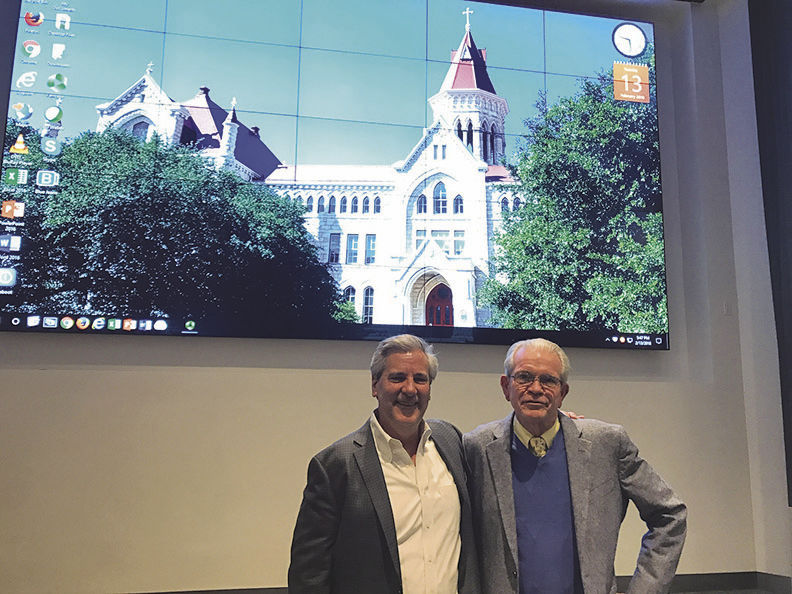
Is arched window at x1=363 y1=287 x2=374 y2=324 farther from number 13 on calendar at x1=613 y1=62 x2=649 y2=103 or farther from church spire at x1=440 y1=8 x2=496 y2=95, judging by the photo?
number 13 on calendar at x1=613 y1=62 x2=649 y2=103

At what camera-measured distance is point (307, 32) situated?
171 inches

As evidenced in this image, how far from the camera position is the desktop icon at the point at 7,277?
146 inches

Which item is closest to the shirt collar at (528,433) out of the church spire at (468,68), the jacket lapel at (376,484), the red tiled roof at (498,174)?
the jacket lapel at (376,484)

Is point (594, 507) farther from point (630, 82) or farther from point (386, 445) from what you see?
point (630, 82)

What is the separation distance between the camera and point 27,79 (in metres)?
3.90

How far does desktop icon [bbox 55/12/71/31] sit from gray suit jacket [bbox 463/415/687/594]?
3.59 meters

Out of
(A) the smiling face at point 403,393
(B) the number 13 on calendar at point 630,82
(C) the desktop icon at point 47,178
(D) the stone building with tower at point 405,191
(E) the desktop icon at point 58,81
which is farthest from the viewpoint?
(B) the number 13 on calendar at point 630,82

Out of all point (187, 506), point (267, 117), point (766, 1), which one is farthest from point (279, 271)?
point (766, 1)

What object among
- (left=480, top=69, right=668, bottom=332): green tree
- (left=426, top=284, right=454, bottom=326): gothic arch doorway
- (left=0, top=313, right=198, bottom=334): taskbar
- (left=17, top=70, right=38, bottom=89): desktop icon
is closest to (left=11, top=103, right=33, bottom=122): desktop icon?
(left=17, top=70, right=38, bottom=89): desktop icon

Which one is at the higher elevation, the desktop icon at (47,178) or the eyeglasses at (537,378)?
the desktop icon at (47,178)

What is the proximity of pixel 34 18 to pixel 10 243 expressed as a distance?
1.36 metres

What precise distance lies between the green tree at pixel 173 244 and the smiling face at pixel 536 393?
223 cm

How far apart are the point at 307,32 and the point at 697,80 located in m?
2.80

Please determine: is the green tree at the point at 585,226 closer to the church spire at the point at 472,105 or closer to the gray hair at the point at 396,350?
the church spire at the point at 472,105
